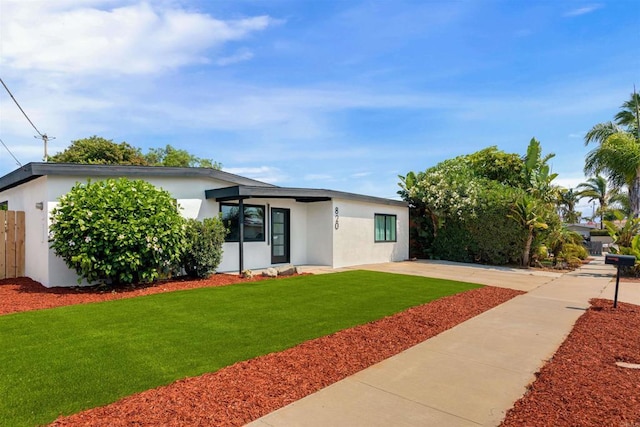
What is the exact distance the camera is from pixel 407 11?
8.97 m

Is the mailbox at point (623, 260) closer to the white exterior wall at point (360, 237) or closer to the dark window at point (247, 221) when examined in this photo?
the white exterior wall at point (360, 237)

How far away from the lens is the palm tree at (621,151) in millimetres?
15734

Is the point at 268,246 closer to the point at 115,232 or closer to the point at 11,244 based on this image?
the point at 115,232

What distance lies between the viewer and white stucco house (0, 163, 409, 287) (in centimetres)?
891

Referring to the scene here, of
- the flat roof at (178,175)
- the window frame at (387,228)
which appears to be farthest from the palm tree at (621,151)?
the flat roof at (178,175)

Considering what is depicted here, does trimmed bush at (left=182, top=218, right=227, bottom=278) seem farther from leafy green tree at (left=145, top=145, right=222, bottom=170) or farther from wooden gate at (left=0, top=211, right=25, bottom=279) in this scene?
leafy green tree at (left=145, top=145, right=222, bottom=170)

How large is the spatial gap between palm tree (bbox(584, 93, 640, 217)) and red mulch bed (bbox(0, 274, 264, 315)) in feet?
55.1

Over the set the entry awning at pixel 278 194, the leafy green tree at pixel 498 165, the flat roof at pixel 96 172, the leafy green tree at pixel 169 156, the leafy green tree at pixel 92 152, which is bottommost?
the entry awning at pixel 278 194

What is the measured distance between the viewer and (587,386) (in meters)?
3.47

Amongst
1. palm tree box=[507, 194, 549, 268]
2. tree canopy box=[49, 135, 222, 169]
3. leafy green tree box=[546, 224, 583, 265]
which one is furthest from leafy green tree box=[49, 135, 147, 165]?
leafy green tree box=[546, 224, 583, 265]

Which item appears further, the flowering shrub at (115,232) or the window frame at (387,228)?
the window frame at (387,228)

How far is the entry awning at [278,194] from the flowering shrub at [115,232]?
197 cm

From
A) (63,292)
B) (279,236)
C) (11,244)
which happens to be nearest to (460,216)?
(279,236)

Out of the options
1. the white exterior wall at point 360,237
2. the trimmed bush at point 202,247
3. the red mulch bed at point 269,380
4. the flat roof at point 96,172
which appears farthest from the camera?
the white exterior wall at point 360,237
